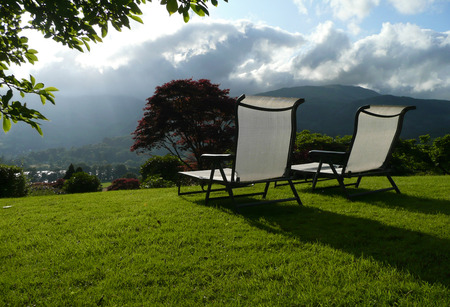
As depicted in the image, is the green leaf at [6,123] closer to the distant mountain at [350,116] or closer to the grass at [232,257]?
the grass at [232,257]

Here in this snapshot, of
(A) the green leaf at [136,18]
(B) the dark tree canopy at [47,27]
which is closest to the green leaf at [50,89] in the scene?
(B) the dark tree canopy at [47,27]

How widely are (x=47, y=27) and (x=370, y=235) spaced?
357cm

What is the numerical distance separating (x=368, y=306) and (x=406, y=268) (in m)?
0.66

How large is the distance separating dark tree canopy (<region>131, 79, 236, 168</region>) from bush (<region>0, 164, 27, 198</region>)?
20.2 feet

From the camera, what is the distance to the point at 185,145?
597 inches

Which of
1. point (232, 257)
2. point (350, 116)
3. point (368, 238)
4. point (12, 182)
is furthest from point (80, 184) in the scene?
point (350, 116)

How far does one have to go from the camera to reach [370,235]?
284cm

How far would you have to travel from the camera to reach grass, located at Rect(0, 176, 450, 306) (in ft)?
5.89

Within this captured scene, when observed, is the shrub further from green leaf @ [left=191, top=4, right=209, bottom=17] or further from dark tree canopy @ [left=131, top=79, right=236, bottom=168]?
green leaf @ [left=191, top=4, right=209, bottom=17]

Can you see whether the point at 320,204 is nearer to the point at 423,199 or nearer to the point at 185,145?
the point at 423,199

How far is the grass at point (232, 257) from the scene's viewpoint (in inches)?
70.7

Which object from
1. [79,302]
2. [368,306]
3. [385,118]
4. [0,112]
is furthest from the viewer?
[385,118]

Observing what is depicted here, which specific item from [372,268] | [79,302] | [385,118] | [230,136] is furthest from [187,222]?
[230,136]

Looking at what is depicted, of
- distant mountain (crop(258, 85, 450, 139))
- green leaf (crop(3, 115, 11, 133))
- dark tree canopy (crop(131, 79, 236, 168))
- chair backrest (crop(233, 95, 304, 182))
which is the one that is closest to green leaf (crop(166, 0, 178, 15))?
green leaf (crop(3, 115, 11, 133))
